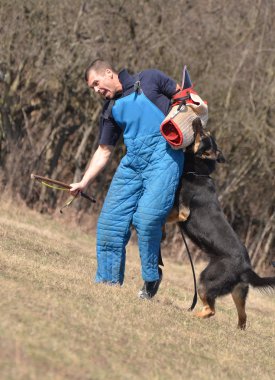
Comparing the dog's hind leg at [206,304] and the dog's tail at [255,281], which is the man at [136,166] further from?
the dog's tail at [255,281]

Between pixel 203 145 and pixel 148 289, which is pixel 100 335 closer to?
pixel 148 289

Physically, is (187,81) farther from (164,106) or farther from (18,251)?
Result: (18,251)

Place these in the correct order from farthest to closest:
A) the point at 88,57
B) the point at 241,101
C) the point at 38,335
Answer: the point at 241,101 < the point at 88,57 < the point at 38,335

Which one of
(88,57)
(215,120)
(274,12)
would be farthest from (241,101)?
(88,57)

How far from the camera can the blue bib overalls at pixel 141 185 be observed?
22.3ft

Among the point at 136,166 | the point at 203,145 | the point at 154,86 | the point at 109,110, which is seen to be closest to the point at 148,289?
the point at 136,166

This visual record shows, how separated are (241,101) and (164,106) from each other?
36.2ft

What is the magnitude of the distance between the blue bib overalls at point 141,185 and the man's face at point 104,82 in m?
0.15

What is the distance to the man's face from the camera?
6879mm

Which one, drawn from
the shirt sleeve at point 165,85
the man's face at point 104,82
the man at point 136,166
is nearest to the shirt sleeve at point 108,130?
the man at point 136,166

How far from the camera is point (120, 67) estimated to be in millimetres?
16844

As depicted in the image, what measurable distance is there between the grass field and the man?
425mm

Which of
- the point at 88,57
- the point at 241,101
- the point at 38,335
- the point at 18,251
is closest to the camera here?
the point at 38,335

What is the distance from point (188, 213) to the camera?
717cm
